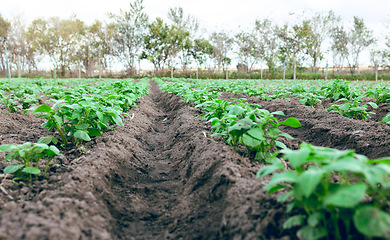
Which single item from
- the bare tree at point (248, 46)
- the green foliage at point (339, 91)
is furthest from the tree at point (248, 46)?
the green foliage at point (339, 91)

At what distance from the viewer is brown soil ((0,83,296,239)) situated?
5.41ft

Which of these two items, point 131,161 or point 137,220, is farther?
point 131,161

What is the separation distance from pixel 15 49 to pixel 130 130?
5463 cm

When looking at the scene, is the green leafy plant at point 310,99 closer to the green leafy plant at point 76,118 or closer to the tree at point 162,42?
the green leafy plant at point 76,118

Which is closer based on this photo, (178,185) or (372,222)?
(372,222)

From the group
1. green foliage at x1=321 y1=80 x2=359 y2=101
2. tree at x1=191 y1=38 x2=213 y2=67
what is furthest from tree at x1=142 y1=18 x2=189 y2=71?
green foliage at x1=321 y1=80 x2=359 y2=101

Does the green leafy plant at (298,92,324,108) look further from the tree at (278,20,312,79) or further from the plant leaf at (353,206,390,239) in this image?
the tree at (278,20,312,79)

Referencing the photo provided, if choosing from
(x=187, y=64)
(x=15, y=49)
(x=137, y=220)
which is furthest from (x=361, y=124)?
(x=15, y=49)

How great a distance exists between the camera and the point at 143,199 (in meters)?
2.71

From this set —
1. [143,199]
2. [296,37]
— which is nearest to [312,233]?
[143,199]

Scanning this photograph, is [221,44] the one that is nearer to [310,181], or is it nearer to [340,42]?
[340,42]

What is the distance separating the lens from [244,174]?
2324 millimetres

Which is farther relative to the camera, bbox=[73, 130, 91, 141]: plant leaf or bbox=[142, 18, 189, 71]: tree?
bbox=[142, 18, 189, 71]: tree

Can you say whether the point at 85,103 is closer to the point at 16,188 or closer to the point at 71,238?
the point at 16,188
